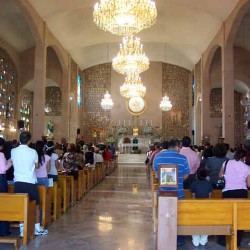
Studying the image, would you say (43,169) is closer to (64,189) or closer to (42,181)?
(42,181)

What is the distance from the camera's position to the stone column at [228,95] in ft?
51.2

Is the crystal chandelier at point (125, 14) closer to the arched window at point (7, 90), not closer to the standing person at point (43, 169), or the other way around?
the standing person at point (43, 169)

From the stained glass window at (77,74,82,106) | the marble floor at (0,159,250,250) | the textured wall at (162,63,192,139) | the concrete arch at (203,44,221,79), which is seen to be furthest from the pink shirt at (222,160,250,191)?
the textured wall at (162,63,192,139)

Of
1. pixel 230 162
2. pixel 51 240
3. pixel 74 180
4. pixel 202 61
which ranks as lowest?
pixel 51 240

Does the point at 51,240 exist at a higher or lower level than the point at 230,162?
lower

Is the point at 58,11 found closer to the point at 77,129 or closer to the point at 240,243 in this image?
the point at 77,129

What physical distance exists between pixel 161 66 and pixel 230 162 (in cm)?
2430

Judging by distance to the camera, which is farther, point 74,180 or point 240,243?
point 74,180

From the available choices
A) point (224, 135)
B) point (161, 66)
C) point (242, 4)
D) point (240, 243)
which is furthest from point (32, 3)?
point (161, 66)

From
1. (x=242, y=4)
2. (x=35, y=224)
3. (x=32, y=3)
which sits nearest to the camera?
(x=35, y=224)

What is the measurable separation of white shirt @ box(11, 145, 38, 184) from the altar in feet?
72.7

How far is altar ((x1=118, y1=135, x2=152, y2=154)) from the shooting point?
27.7 m

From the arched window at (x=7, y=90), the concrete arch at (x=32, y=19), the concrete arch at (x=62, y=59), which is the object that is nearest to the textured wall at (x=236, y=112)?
the concrete arch at (x=62, y=59)

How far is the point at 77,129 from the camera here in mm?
25328
